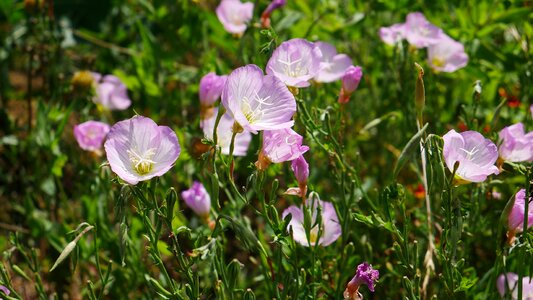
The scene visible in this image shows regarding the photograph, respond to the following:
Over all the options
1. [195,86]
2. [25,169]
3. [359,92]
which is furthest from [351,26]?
[25,169]

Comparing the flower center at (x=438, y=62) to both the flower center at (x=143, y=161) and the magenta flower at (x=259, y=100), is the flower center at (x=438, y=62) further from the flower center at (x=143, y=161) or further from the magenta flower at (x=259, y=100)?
the flower center at (x=143, y=161)

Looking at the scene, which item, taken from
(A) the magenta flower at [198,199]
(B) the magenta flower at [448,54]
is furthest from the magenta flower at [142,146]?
(B) the magenta flower at [448,54]

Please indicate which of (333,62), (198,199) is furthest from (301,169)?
(333,62)

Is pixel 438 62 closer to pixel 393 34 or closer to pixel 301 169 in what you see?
pixel 393 34

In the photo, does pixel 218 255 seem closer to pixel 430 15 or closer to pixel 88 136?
pixel 88 136

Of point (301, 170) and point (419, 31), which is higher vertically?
point (301, 170)
